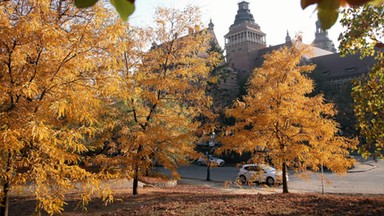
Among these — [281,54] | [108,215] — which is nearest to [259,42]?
[281,54]

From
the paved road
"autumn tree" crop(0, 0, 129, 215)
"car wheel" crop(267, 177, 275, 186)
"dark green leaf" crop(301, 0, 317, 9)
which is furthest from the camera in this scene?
"car wheel" crop(267, 177, 275, 186)

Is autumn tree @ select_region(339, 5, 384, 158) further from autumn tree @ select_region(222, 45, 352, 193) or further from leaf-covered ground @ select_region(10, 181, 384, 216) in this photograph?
autumn tree @ select_region(222, 45, 352, 193)

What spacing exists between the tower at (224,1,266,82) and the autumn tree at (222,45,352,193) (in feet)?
222

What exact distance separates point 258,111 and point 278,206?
418 centimetres

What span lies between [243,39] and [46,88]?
82432mm

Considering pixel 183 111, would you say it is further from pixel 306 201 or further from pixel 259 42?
pixel 259 42

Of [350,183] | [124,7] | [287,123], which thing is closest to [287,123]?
[287,123]

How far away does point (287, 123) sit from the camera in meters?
12.1

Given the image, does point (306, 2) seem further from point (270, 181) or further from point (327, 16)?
point (270, 181)

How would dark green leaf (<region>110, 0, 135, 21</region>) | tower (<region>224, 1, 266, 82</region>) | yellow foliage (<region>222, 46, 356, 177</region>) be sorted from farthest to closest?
tower (<region>224, 1, 266, 82</region>) < yellow foliage (<region>222, 46, 356, 177</region>) < dark green leaf (<region>110, 0, 135, 21</region>)

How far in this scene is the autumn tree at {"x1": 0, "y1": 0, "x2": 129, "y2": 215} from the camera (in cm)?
618

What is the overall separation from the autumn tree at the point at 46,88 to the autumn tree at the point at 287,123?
621 centimetres

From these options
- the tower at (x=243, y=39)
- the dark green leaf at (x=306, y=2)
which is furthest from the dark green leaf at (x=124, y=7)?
the tower at (x=243, y=39)

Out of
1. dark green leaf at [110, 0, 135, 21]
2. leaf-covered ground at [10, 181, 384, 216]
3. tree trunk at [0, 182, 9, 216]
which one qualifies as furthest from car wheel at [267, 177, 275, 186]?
dark green leaf at [110, 0, 135, 21]
